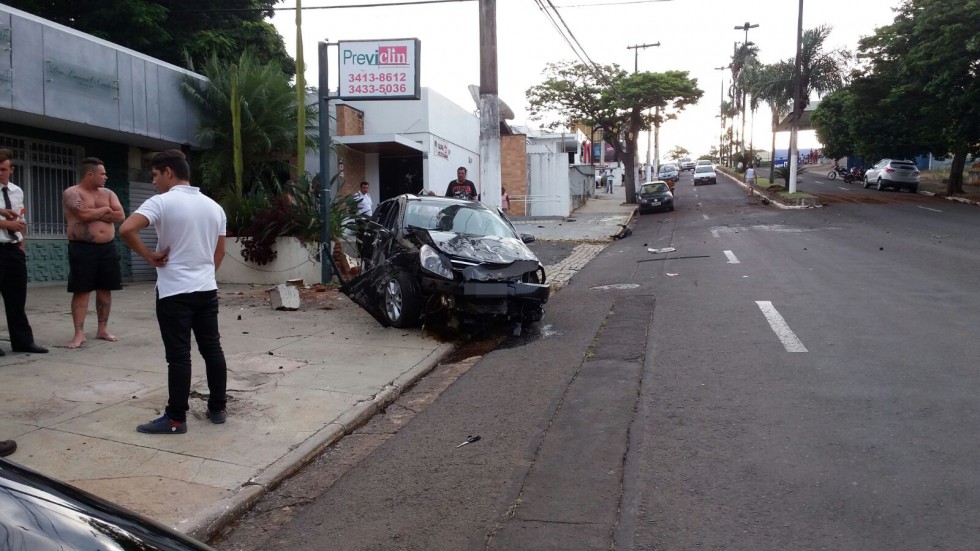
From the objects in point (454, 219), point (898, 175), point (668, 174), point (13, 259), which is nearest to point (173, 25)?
point (454, 219)

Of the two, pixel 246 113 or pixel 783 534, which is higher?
pixel 246 113

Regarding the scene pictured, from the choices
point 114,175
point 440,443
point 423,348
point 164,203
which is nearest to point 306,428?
point 440,443

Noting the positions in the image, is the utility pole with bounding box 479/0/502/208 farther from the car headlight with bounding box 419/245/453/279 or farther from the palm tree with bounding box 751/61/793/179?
the palm tree with bounding box 751/61/793/179

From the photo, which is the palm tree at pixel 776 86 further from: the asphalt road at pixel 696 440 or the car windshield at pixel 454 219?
the asphalt road at pixel 696 440

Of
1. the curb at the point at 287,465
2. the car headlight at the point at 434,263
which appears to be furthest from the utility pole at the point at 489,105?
the curb at the point at 287,465

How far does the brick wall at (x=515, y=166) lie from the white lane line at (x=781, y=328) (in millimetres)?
22232

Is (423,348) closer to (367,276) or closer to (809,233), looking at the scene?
(367,276)

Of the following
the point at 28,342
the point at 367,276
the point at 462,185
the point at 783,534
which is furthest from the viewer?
the point at 462,185

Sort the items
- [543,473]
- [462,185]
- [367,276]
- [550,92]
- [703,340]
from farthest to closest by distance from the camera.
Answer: [550,92], [462,185], [367,276], [703,340], [543,473]

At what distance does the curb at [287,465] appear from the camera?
12.3 feet

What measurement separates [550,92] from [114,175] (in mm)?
26105

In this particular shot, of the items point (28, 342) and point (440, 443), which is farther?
point (28, 342)

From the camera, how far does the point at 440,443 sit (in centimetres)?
500

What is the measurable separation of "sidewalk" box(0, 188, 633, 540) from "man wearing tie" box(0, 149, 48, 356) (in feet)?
0.62
